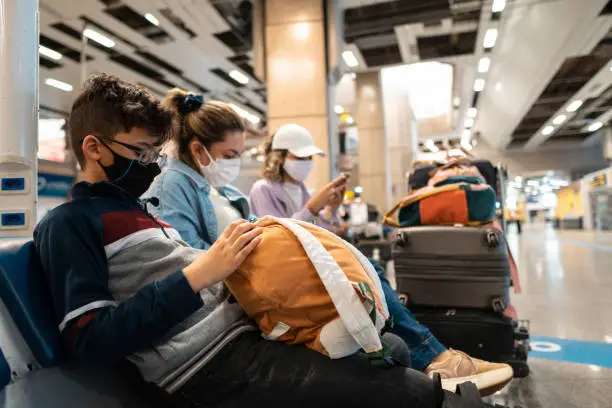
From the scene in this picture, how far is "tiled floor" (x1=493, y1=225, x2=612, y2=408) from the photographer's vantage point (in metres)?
2.19

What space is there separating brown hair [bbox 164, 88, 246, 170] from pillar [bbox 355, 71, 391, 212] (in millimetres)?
11583

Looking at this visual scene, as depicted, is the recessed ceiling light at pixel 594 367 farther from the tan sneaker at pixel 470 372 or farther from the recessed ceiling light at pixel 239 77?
the recessed ceiling light at pixel 239 77

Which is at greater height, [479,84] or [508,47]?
[508,47]

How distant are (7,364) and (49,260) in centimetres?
24

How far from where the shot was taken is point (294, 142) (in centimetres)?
298

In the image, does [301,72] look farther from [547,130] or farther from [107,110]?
[547,130]

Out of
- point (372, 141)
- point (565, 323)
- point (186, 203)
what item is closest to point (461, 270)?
point (186, 203)

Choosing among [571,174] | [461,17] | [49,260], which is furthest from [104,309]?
[571,174]

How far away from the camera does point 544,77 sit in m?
13.6

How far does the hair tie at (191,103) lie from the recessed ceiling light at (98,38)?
881 centimetres

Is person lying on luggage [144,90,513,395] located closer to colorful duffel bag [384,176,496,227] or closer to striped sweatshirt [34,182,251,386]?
striped sweatshirt [34,182,251,386]

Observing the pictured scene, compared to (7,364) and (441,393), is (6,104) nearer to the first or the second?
(7,364)

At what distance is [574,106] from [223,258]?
66.6 ft

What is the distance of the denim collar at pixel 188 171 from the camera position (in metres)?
1.83
